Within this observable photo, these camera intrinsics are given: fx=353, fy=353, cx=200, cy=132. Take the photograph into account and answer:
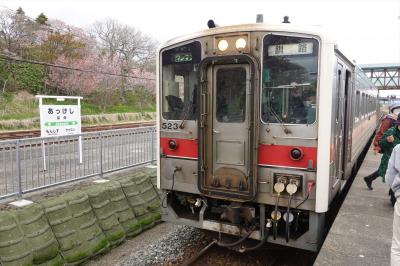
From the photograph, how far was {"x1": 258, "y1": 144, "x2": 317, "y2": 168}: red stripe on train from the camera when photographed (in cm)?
420

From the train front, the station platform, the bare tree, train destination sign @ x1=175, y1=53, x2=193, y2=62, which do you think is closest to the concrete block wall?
the train front

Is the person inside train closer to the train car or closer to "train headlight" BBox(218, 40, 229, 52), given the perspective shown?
the train car

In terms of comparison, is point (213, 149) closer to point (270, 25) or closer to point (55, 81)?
point (270, 25)

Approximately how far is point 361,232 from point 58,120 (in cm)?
771

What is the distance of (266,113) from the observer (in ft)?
14.6

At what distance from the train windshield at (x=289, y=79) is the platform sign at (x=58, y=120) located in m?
6.50

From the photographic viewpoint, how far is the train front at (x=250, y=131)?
14.0ft

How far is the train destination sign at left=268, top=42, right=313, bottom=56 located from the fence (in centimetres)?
416

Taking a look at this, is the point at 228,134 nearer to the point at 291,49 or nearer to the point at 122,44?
the point at 291,49

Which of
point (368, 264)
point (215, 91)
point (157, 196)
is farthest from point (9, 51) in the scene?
point (368, 264)

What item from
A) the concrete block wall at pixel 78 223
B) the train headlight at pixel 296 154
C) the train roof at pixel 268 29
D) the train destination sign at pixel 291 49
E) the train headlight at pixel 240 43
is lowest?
the concrete block wall at pixel 78 223

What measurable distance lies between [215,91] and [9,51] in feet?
99.3

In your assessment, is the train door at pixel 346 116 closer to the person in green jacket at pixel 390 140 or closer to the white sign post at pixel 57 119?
the person in green jacket at pixel 390 140

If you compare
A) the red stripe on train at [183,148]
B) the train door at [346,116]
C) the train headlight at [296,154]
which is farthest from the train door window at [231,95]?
the train door at [346,116]
